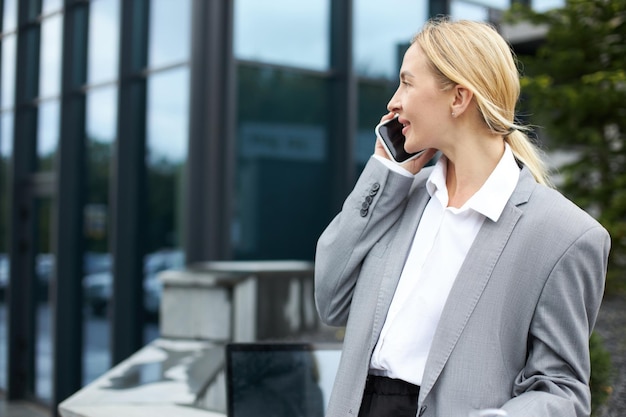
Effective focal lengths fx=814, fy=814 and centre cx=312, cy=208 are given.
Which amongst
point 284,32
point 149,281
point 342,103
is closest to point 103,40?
point 284,32

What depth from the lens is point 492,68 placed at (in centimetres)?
171

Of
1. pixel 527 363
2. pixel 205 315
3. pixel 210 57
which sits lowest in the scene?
pixel 205 315

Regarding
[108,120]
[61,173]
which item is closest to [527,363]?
[108,120]

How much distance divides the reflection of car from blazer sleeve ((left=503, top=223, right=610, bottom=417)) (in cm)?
706

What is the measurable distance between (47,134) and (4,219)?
195 centimetres

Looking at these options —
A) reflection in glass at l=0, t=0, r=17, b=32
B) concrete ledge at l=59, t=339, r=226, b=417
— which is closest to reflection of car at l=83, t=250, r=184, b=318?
concrete ledge at l=59, t=339, r=226, b=417

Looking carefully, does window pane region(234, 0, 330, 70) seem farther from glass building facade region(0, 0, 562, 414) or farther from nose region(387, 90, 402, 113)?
nose region(387, 90, 402, 113)

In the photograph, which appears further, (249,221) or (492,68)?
(249,221)

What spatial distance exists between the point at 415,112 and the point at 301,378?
1.15 meters

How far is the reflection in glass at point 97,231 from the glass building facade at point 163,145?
0.08ft

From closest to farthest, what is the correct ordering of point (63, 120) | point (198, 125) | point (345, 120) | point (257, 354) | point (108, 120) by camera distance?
1. point (257, 354)
2. point (198, 125)
3. point (345, 120)
4. point (108, 120)
5. point (63, 120)

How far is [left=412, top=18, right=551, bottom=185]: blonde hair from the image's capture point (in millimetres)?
1711

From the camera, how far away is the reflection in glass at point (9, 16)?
1255 cm

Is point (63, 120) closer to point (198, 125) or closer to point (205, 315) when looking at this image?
point (198, 125)
